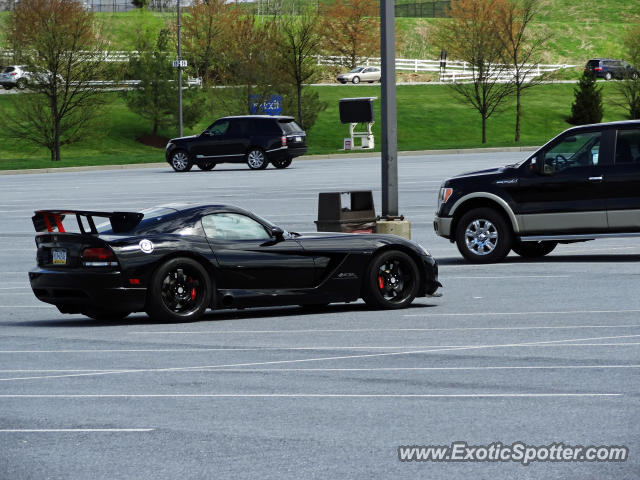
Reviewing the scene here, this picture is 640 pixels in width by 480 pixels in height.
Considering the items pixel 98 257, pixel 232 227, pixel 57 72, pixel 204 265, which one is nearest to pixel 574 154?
pixel 232 227

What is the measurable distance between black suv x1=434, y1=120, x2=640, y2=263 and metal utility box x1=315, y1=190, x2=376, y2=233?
1.68 meters

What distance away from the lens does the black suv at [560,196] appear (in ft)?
58.4

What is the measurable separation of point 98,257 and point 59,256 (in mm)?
469

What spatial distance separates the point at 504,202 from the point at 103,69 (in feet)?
171

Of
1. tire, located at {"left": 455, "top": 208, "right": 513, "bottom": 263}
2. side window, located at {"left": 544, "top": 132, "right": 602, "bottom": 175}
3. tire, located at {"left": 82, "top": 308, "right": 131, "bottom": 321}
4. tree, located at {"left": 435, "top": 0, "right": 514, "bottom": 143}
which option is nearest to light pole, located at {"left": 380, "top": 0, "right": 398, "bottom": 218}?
tire, located at {"left": 455, "top": 208, "right": 513, "bottom": 263}

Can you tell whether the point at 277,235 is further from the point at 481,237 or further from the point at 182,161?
the point at 182,161

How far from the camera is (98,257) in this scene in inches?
484

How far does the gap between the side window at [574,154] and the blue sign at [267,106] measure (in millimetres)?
47133

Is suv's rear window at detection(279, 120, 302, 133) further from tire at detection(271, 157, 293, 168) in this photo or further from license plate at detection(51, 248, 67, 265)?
license plate at detection(51, 248, 67, 265)

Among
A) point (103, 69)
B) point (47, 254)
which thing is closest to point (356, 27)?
point (103, 69)

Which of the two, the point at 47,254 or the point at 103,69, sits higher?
the point at 103,69

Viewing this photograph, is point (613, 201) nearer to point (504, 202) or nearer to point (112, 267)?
point (504, 202)

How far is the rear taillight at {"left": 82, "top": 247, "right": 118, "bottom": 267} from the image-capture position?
1227 cm

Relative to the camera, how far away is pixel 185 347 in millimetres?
10898
